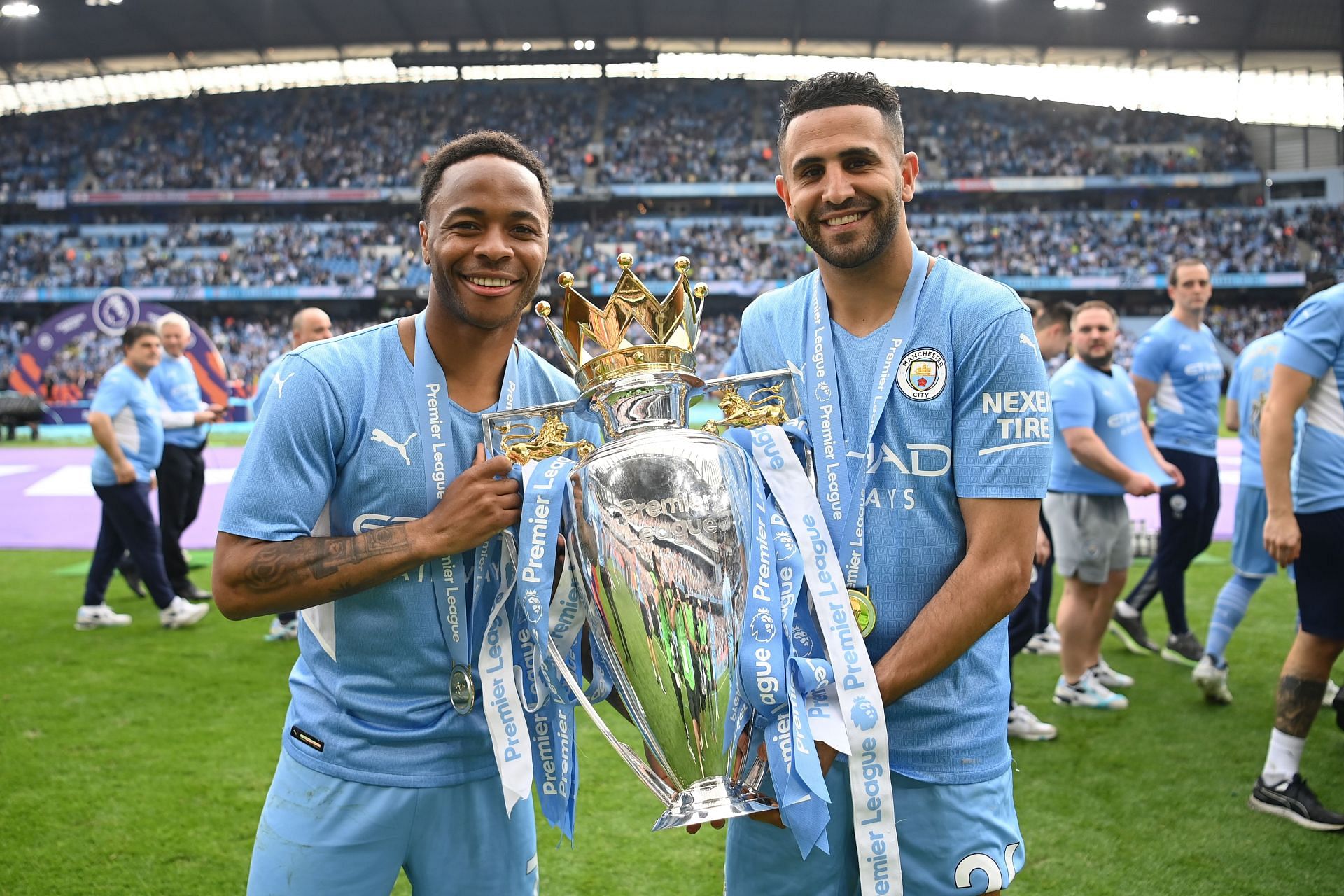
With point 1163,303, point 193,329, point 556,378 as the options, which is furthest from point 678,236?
point 556,378

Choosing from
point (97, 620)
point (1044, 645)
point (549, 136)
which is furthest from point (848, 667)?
point (549, 136)

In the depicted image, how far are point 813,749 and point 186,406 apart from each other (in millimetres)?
7156

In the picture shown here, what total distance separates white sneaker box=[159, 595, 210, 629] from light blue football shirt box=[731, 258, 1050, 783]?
6.15 meters

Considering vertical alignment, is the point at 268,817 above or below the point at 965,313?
below

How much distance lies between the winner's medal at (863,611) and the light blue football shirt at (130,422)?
19.8 ft

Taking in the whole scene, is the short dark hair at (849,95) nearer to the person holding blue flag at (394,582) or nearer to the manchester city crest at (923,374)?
the manchester city crest at (923,374)

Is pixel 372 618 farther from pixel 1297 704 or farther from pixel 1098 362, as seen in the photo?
pixel 1098 362

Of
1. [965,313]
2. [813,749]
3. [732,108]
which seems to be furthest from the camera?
[732,108]

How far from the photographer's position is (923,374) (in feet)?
5.38

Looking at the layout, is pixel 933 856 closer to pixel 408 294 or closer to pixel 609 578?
pixel 609 578

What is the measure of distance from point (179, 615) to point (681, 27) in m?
34.4

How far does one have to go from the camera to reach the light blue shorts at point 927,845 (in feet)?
5.37

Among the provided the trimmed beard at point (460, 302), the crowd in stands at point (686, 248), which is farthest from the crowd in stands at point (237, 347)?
the trimmed beard at point (460, 302)

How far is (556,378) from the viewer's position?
191 cm
